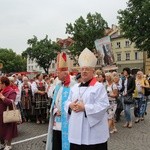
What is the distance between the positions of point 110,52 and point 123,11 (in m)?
22.7

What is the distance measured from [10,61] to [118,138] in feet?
322

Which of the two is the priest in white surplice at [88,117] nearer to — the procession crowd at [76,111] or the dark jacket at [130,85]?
the procession crowd at [76,111]

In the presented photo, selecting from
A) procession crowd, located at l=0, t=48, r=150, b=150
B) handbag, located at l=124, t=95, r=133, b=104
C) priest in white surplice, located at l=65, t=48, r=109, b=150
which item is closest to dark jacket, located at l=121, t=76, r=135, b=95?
handbag, located at l=124, t=95, r=133, b=104

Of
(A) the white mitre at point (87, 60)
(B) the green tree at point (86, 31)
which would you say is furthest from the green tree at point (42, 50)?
(A) the white mitre at point (87, 60)

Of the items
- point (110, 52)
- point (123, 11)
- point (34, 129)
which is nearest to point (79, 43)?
point (123, 11)

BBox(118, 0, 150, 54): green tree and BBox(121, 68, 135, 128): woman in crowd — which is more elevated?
BBox(118, 0, 150, 54): green tree

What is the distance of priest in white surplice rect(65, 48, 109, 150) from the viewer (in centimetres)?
499

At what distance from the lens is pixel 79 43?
6278 centimetres

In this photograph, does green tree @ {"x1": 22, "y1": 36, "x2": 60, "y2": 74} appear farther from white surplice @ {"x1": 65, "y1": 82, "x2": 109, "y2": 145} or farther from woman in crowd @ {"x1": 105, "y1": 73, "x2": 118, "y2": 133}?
white surplice @ {"x1": 65, "y1": 82, "x2": 109, "y2": 145}

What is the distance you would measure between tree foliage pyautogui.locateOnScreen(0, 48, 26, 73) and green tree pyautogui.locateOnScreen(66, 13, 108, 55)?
4290cm

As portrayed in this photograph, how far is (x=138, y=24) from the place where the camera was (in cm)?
3684

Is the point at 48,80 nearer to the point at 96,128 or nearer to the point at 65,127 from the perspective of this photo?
the point at 65,127

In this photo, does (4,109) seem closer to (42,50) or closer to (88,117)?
(88,117)

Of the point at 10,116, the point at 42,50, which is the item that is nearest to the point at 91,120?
the point at 10,116
